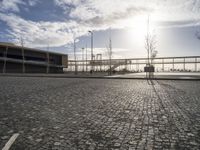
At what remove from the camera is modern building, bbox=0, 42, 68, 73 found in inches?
2736

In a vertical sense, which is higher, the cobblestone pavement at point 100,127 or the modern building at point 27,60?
the modern building at point 27,60

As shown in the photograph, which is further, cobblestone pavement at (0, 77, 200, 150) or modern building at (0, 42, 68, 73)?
modern building at (0, 42, 68, 73)

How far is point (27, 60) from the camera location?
258ft

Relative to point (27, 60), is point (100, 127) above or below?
below

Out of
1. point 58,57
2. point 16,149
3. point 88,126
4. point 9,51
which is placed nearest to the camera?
point 16,149

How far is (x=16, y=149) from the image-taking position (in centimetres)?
409

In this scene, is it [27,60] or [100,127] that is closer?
[100,127]

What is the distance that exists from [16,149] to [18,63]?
76.2 meters

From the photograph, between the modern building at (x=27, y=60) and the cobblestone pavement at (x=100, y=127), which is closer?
the cobblestone pavement at (x=100, y=127)

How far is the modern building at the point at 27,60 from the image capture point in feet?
228

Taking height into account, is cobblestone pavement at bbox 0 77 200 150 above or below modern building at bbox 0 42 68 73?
below

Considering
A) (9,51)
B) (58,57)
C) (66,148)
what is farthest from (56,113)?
(58,57)

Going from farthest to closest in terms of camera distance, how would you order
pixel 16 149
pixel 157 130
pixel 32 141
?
pixel 157 130
pixel 32 141
pixel 16 149

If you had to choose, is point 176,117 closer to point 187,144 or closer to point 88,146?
point 187,144
